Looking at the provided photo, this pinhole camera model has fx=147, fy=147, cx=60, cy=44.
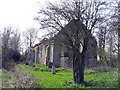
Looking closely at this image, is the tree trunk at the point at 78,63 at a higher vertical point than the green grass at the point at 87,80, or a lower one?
higher

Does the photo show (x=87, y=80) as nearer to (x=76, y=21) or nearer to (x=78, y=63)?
(x=78, y=63)

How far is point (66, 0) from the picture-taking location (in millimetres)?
10453

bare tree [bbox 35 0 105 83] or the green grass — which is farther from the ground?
bare tree [bbox 35 0 105 83]

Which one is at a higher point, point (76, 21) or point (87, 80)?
point (76, 21)

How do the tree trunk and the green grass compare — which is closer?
the green grass

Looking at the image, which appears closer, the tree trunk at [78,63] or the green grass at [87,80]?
the green grass at [87,80]

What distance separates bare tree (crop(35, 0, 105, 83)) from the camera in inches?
412

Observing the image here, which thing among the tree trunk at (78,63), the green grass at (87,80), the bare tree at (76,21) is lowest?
the green grass at (87,80)

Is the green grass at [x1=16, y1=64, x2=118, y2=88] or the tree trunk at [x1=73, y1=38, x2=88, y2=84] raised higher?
the tree trunk at [x1=73, y1=38, x2=88, y2=84]

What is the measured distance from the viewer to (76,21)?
1069 cm

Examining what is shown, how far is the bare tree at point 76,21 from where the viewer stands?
34.3 feet

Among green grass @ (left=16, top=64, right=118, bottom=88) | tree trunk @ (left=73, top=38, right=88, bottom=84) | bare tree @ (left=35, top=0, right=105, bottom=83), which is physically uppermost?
bare tree @ (left=35, top=0, right=105, bottom=83)

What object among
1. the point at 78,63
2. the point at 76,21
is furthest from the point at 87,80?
the point at 76,21

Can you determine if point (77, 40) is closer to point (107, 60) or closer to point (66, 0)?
point (66, 0)
